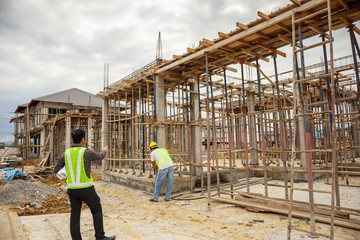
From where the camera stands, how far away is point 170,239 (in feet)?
14.5

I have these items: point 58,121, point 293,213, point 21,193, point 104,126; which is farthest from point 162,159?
point 58,121

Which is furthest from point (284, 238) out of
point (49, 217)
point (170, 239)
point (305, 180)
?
point (305, 180)

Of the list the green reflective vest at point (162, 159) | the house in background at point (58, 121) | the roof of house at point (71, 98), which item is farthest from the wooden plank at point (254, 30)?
the roof of house at point (71, 98)

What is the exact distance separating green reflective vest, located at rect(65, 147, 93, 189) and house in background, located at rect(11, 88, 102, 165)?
561 inches

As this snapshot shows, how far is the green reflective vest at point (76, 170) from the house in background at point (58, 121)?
14249 millimetres

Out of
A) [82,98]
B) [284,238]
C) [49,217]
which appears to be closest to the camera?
[284,238]

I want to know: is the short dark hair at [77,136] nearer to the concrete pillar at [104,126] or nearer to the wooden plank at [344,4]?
the wooden plank at [344,4]

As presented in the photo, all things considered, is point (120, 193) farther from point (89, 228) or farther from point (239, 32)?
point (239, 32)

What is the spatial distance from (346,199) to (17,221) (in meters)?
8.90

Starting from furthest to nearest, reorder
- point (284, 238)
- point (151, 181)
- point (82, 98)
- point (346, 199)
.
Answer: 1. point (82, 98)
2. point (151, 181)
3. point (346, 199)
4. point (284, 238)

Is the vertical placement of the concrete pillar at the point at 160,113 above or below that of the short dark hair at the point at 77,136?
above

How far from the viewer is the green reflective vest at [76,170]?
13.4 feet

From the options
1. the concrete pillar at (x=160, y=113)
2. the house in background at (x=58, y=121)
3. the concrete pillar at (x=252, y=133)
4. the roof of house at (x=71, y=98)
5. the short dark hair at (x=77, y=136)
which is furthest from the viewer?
the roof of house at (x=71, y=98)

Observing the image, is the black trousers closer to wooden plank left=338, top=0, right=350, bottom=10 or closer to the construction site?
the construction site
